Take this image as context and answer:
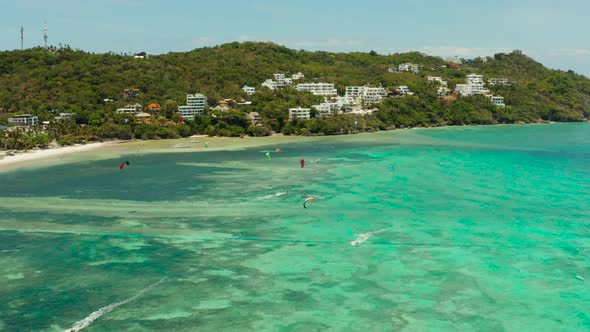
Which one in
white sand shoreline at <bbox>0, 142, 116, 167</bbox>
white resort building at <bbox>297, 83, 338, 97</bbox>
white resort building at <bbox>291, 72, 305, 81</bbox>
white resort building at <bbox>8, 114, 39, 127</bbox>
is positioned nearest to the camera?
white sand shoreline at <bbox>0, 142, 116, 167</bbox>

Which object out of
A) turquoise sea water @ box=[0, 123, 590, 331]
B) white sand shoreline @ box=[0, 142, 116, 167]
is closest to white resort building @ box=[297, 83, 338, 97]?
white sand shoreline @ box=[0, 142, 116, 167]

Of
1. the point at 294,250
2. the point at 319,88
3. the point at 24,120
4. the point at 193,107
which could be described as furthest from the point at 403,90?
the point at 294,250

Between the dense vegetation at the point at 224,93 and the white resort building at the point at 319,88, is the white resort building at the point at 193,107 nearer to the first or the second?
the dense vegetation at the point at 224,93

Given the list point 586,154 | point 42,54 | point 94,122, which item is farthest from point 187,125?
point 586,154

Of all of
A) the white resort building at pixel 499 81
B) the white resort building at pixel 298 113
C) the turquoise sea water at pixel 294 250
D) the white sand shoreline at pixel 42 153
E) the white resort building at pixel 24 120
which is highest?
the white resort building at pixel 499 81

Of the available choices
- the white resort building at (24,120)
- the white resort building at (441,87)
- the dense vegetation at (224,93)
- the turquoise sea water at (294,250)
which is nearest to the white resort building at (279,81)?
the dense vegetation at (224,93)

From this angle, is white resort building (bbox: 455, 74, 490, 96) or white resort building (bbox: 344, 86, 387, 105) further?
white resort building (bbox: 455, 74, 490, 96)

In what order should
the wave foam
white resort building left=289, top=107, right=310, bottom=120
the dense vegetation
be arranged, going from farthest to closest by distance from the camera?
white resort building left=289, top=107, right=310, bottom=120
the dense vegetation
the wave foam

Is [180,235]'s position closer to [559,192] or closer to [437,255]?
[437,255]

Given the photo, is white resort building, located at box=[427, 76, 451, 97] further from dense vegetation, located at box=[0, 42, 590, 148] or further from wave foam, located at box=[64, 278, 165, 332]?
wave foam, located at box=[64, 278, 165, 332]
